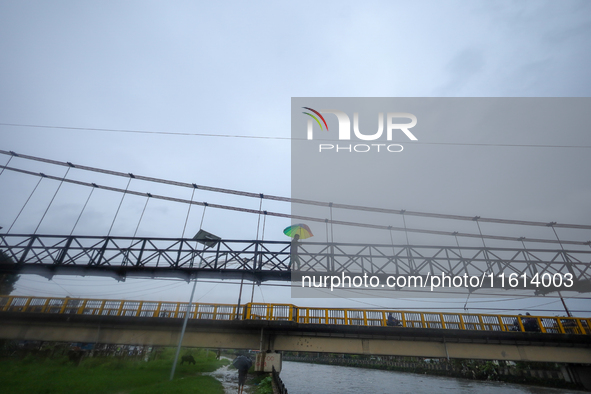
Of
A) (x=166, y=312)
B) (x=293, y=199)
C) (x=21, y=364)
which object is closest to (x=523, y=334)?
(x=293, y=199)

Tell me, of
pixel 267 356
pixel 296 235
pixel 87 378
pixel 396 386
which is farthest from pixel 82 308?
pixel 396 386

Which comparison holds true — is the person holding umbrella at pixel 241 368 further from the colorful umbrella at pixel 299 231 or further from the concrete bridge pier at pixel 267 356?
the colorful umbrella at pixel 299 231

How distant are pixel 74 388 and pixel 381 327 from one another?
15.7m

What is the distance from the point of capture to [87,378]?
45.1 ft

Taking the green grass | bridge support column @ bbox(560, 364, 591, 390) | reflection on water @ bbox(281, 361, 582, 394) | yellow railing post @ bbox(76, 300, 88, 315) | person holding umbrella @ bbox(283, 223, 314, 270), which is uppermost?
person holding umbrella @ bbox(283, 223, 314, 270)

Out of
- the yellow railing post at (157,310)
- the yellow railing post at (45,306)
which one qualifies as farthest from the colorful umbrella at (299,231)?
the yellow railing post at (45,306)

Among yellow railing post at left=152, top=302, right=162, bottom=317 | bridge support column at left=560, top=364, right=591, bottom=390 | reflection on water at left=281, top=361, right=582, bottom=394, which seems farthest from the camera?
reflection on water at left=281, top=361, right=582, bottom=394

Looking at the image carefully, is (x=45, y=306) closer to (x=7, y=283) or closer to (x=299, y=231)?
(x=299, y=231)

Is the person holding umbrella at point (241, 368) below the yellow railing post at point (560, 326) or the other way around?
below

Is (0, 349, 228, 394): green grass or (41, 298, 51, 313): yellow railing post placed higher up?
(41, 298, 51, 313): yellow railing post

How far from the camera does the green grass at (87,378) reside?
12195mm

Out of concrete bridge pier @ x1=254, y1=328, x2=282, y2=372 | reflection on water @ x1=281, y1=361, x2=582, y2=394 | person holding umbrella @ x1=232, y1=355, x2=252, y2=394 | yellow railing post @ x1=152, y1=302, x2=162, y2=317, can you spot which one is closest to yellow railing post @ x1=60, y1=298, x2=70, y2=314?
yellow railing post @ x1=152, y1=302, x2=162, y2=317

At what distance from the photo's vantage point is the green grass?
40.0 ft

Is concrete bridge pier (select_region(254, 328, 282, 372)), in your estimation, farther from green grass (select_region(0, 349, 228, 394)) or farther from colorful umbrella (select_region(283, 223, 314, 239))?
colorful umbrella (select_region(283, 223, 314, 239))
